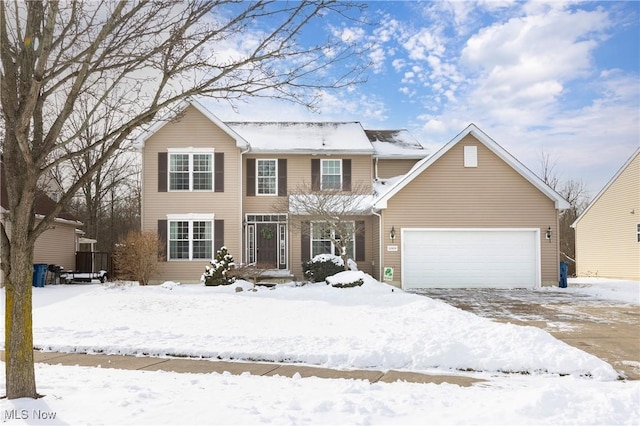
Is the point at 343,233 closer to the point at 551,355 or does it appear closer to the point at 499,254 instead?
the point at 499,254

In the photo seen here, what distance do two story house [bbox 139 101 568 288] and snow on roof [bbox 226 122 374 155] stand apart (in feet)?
0.21

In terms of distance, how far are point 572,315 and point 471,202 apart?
26.4 feet

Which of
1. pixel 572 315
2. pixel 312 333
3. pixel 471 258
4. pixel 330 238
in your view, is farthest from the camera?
pixel 471 258

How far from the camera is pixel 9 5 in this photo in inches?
211

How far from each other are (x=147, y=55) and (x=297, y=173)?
55.7 feet

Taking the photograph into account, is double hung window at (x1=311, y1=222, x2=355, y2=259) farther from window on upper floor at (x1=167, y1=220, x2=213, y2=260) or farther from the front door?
window on upper floor at (x1=167, y1=220, x2=213, y2=260)

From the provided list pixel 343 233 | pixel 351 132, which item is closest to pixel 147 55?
pixel 343 233

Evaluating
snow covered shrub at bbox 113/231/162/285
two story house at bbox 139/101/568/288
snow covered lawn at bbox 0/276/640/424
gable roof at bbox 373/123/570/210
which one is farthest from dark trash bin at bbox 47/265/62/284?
gable roof at bbox 373/123/570/210

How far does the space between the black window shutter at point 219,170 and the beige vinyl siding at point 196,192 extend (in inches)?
5.0

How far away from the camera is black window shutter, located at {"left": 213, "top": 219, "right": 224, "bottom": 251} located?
21125 millimetres

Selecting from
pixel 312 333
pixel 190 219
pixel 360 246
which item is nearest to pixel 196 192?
pixel 190 219

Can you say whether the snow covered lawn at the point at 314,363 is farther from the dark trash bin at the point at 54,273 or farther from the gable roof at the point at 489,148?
the dark trash bin at the point at 54,273

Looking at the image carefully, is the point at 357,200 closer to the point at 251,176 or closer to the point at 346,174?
the point at 346,174

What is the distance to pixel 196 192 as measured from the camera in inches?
842
